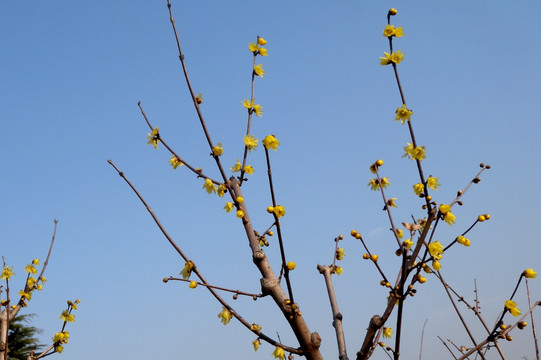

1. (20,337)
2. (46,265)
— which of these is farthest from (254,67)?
(20,337)

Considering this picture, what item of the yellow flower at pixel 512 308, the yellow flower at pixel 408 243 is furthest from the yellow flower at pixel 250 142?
the yellow flower at pixel 512 308

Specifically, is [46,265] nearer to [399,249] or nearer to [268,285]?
[268,285]

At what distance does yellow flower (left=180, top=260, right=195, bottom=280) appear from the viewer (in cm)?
227

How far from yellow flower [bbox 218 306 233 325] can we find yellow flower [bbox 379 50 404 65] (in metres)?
1.42

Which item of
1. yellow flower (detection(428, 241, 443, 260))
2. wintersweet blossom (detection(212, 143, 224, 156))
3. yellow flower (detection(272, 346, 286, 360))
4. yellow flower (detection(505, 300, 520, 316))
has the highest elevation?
wintersweet blossom (detection(212, 143, 224, 156))

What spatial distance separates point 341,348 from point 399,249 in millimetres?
558

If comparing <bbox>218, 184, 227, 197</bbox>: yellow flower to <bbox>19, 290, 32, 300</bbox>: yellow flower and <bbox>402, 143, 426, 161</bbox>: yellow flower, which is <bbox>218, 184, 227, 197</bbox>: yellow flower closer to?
<bbox>402, 143, 426, 161</bbox>: yellow flower

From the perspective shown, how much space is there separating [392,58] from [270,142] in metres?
0.72

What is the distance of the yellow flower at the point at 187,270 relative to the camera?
7.43 ft

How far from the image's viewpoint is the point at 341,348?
7.43 feet

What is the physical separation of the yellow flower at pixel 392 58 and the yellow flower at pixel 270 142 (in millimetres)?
650

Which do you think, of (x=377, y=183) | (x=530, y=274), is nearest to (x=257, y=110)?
(x=377, y=183)

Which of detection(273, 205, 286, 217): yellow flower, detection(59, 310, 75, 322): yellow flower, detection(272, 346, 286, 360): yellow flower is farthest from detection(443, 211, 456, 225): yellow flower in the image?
detection(59, 310, 75, 322): yellow flower

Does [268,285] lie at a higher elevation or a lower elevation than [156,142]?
lower
